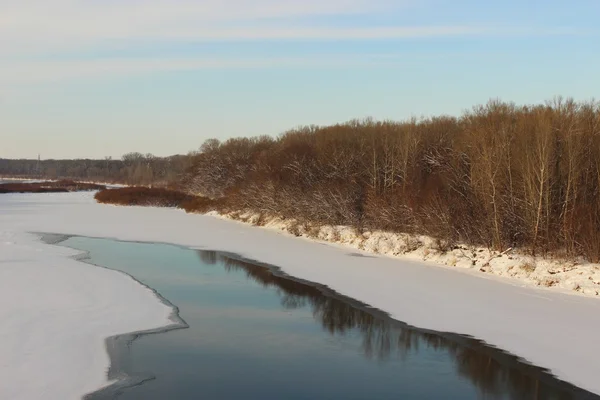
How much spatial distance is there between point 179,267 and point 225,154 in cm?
4980

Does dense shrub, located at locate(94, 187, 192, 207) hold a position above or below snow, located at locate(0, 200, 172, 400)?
above

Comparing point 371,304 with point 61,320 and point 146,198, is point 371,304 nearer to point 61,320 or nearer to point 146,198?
point 61,320

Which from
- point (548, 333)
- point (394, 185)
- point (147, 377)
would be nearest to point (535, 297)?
point (548, 333)

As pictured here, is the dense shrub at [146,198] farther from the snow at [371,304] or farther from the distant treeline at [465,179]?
the snow at [371,304]

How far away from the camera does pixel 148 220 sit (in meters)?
40.6

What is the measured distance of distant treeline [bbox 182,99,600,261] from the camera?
63.9 feet

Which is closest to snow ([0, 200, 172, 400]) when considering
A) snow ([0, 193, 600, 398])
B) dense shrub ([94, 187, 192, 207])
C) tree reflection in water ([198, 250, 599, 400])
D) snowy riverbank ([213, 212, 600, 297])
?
snow ([0, 193, 600, 398])

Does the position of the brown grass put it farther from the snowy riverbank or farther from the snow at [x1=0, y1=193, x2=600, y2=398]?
the snow at [x1=0, y1=193, x2=600, y2=398]

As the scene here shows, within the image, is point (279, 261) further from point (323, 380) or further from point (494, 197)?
point (323, 380)

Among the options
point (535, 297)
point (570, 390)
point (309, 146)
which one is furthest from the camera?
point (309, 146)

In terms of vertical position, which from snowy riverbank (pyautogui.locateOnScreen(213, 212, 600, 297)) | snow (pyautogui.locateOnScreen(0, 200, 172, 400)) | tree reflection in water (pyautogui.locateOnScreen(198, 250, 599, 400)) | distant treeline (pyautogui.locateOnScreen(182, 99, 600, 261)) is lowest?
snow (pyautogui.locateOnScreen(0, 200, 172, 400))

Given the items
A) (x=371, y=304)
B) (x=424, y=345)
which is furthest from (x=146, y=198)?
(x=424, y=345)

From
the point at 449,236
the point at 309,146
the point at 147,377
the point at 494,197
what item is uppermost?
the point at 309,146

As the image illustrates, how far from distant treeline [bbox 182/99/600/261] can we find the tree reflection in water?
8.02 m
